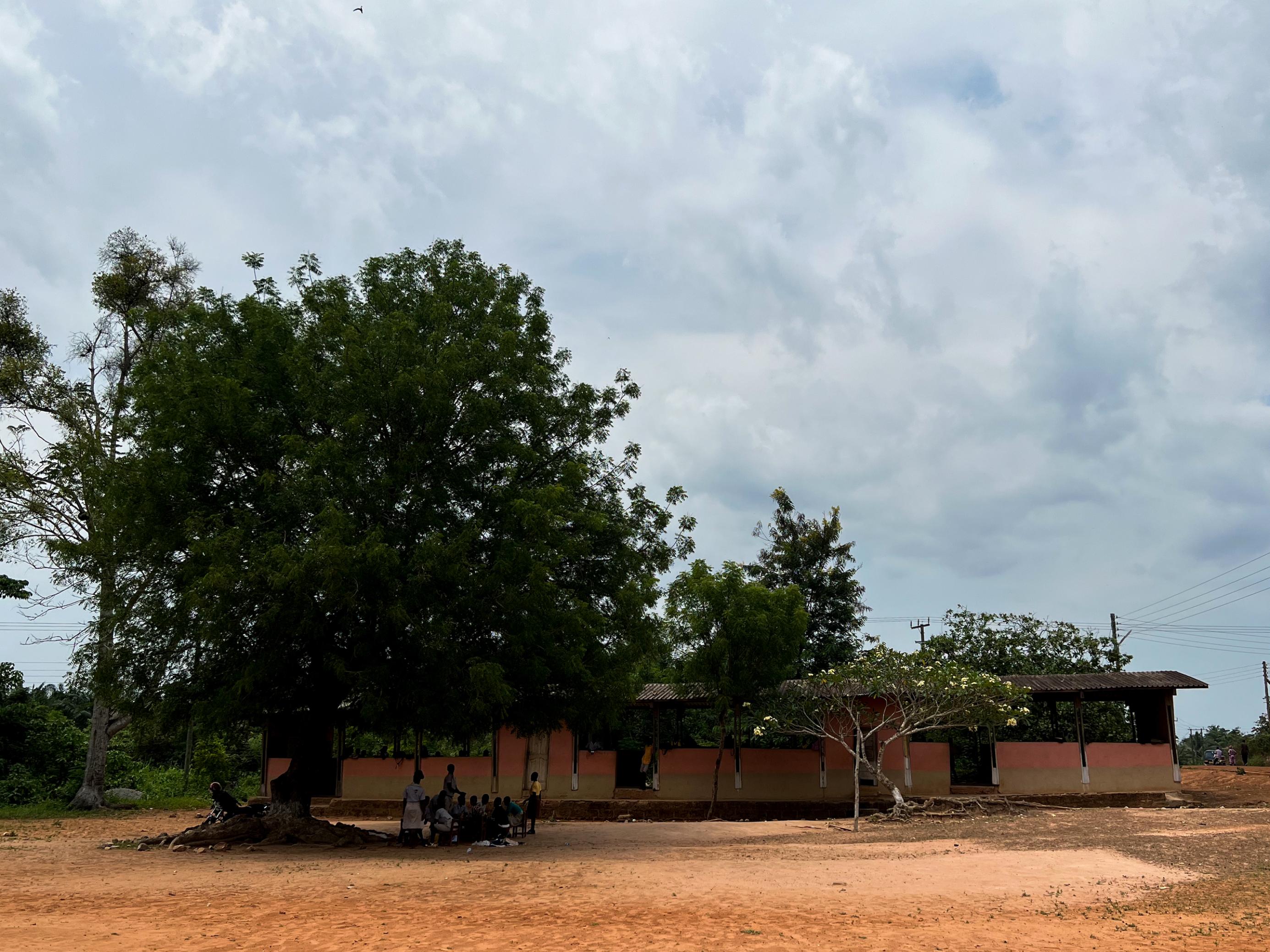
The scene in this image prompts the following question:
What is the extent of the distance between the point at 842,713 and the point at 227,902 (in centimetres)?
1711

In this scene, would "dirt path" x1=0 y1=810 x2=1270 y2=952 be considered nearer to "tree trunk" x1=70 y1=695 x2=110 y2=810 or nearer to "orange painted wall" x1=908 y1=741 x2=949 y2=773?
"orange painted wall" x1=908 y1=741 x2=949 y2=773

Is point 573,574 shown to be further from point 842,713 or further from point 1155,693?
point 1155,693

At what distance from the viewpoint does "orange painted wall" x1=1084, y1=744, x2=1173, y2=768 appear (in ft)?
88.1

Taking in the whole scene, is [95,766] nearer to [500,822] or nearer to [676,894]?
[500,822]

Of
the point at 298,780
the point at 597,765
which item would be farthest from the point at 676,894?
the point at 597,765

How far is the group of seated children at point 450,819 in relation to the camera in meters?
18.2

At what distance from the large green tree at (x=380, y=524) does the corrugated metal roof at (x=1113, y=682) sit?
14.0 meters

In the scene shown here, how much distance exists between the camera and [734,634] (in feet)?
80.1

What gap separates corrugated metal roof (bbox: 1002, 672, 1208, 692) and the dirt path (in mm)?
Answer: 7787

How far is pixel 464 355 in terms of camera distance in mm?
17891

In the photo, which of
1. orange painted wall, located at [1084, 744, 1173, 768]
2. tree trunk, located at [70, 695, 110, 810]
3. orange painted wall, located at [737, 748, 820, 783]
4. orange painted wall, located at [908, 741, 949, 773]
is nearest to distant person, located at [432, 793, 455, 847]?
orange painted wall, located at [737, 748, 820, 783]

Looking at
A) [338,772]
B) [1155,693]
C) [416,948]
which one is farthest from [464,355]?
[1155,693]

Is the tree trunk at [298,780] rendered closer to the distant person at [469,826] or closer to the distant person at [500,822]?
the distant person at [469,826]

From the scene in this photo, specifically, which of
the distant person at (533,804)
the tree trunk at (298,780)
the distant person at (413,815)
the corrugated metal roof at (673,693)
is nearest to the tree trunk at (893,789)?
the corrugated metal roof at (673,693)
